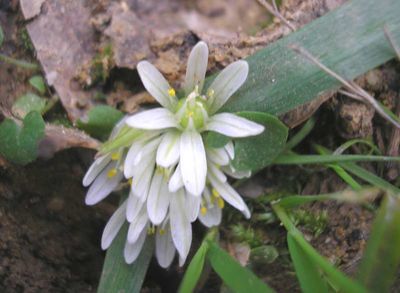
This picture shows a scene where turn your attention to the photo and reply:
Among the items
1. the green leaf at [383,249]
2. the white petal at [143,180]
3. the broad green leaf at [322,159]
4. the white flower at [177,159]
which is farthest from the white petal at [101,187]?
the green leaf at [383,249]

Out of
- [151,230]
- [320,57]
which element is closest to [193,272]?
[151,230]

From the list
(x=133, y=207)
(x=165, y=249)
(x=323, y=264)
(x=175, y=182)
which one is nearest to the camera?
(x=323, y=264)

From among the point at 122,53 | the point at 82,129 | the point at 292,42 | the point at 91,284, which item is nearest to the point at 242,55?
the point at 292,42

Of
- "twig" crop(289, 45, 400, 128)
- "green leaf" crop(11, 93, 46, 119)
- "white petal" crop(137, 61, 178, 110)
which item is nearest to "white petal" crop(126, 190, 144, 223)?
"white petal" crop(137, 61, 178, 110)

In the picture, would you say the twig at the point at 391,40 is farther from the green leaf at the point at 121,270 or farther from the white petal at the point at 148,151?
the green leaf at the point at 121,270

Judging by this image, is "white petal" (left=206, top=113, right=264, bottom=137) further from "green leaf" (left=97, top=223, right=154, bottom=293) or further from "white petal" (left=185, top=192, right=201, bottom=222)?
"green leaf" (left=97, top=223, right=154, bottom=293)

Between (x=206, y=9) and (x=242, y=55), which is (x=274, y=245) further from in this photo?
(x=206, y=9)

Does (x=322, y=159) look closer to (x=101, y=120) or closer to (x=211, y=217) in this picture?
(x=211, y=217)
